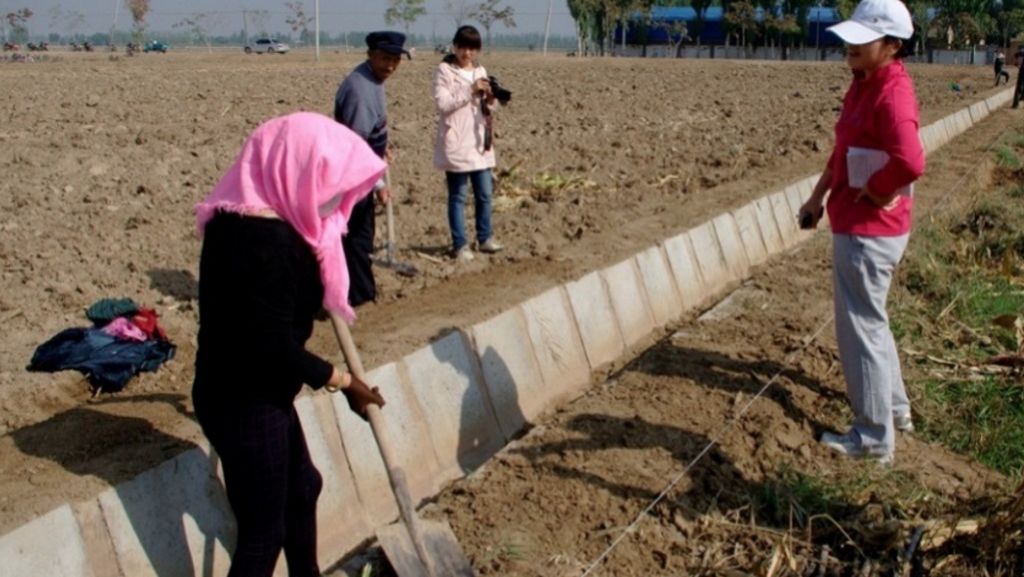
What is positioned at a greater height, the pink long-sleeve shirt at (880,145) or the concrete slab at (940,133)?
the pink long-sleeve shirt at (880,145)

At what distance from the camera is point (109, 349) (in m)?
4.94

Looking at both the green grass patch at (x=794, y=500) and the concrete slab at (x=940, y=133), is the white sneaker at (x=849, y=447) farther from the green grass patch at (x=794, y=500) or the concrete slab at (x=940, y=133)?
the concrete slab at (x=940, y=133)

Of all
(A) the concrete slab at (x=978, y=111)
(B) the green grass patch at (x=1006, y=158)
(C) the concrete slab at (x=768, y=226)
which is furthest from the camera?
(A) the concrete slab at (x=978, y=111)

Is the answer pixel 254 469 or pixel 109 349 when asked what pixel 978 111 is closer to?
pixel 109 349

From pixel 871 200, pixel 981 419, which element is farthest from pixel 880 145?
pixel 981 419

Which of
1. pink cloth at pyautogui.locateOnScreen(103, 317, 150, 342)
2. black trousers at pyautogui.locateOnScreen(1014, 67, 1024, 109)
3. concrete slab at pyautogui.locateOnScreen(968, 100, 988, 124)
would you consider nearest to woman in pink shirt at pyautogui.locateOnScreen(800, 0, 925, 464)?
pink cloth at pyautogui.locateOnScreen(103, 317, 150, 342)

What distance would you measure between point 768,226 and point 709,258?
1.51 m

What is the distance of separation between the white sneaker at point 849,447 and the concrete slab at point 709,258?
3.05m

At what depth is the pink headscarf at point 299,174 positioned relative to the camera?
9.31 ft

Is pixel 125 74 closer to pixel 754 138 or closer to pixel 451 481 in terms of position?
pixel 754 138

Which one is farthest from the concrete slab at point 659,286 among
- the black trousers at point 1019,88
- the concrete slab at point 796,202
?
the black trousers at point 1019,88

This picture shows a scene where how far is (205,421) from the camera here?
3.14m

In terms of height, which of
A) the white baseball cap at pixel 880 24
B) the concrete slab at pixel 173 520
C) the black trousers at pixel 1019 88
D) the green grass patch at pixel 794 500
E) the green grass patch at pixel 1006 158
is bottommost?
the green grass patch at pixel 794 500

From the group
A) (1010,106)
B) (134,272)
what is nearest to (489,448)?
(134,272)
